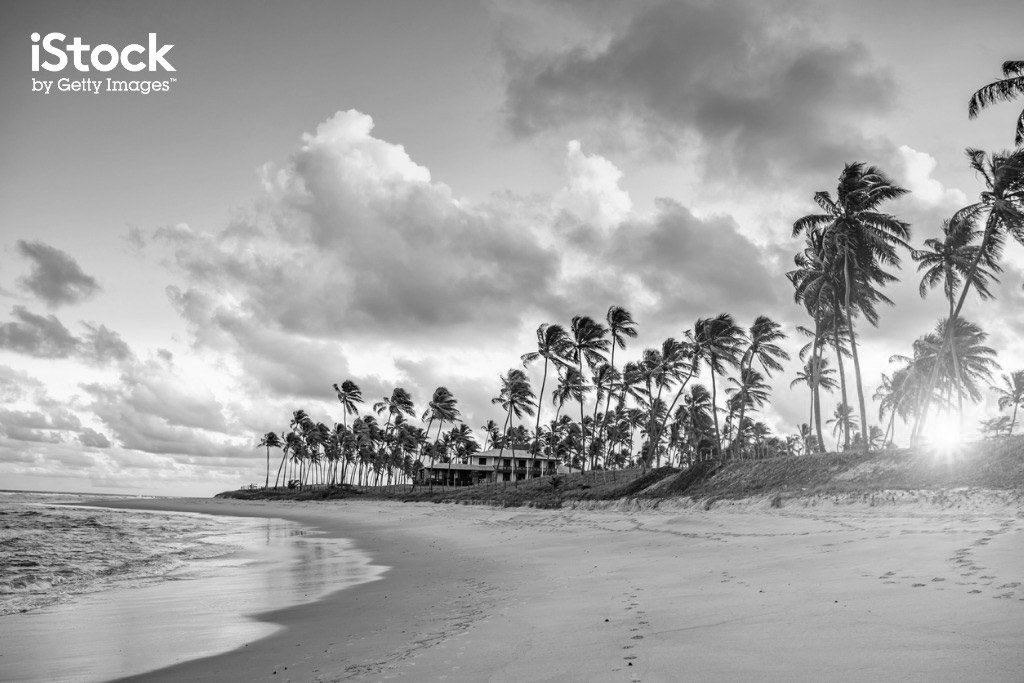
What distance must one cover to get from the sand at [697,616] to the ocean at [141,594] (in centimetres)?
82

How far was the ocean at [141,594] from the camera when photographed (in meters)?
8.11

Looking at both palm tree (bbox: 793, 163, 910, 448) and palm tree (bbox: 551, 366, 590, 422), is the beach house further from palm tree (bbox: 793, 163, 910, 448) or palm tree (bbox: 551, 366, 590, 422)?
palm tree (bbox: 793, 163, 910, 448)

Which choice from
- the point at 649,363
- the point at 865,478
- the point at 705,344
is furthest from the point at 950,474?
the point at 649,363

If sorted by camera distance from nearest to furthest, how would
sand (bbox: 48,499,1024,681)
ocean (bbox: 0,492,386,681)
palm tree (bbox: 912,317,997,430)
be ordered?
1. sand (bbox: 48,499,1024,681)
2. ocean (bbox: 0,492,386,681)
3. palm tree (bbox: 912,317,997,430)

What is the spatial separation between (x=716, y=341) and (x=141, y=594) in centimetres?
4607

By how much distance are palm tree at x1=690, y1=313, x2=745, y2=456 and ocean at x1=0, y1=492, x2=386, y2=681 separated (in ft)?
116

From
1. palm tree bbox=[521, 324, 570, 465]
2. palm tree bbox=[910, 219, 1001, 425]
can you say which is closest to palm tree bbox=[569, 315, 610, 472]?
palm tree bbox=[521, 324, 570, 465]

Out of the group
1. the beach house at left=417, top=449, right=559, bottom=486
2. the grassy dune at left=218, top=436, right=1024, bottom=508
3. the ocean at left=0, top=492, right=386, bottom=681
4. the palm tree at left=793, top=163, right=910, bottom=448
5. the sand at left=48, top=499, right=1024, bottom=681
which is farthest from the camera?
the beach house at left=417, top=449, right=559, bottom=486

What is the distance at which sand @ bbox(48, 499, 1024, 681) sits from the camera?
5461mm

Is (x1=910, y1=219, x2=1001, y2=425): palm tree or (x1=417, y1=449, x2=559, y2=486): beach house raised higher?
(x1=910, y1=219, x2=1001, y2=425): palm tree

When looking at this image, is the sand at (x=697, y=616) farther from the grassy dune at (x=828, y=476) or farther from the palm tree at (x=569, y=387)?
the palm tree at (x=569, y=387)

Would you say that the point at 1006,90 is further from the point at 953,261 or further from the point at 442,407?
the point at 442,407

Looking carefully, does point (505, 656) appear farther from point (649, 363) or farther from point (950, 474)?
point (649, 363)

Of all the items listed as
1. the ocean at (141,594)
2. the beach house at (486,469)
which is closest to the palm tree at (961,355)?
the ocean at (141,594)
